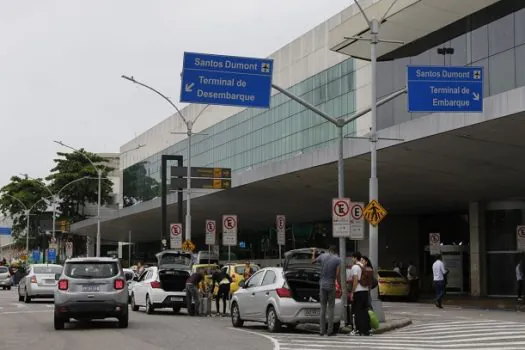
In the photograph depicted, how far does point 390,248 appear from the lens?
52188 mm

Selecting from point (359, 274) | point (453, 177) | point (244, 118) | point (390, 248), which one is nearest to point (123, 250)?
point (244, 118)

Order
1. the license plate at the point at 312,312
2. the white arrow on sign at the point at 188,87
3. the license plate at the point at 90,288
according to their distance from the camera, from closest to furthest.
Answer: the license plate at the point at 312,312, the license plate at the point at 90,288, the white arrow on sign at the point at 188,87

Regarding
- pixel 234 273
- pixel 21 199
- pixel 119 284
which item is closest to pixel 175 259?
pixel 234 273

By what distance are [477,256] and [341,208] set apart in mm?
22476

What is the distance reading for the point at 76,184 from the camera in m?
88.4

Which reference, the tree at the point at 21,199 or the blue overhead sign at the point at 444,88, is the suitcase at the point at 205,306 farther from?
the tree at the point at 21,199

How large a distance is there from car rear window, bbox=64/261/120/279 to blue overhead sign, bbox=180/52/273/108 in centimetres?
448

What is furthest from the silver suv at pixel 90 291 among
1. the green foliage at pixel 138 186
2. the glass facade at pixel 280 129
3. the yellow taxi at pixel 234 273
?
the green foliage at pixel 138 186

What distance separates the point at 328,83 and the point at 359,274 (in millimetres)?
33265

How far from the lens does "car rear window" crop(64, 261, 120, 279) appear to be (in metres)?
19.8

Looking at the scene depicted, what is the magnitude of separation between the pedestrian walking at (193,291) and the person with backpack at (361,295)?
818cm

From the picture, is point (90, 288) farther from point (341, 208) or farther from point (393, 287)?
point (393, 287)

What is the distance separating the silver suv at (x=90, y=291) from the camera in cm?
1945

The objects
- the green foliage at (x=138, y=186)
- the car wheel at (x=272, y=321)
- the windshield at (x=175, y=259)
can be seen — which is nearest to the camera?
the car wheel at (x=272, y=321)
